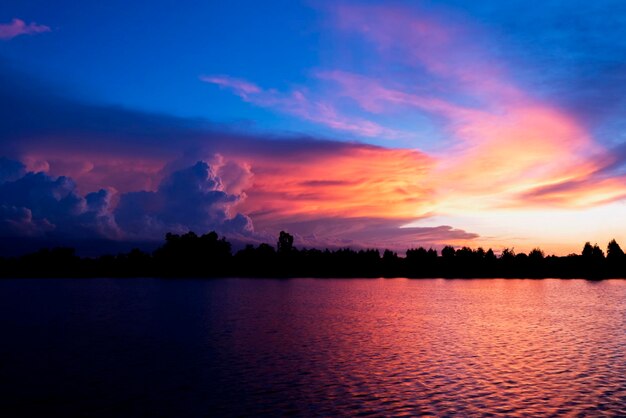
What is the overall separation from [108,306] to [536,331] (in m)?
87.3

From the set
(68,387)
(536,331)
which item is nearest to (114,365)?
(68,387)

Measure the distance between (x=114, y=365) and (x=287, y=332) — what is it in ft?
92.7

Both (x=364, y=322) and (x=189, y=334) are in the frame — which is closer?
(x=189, y=334)

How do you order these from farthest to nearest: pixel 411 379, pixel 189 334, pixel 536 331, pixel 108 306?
pixel 108 306, pixel 536 331, pixel 189 334, pixel 411 379

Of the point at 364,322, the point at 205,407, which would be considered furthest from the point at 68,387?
the point at 364,322

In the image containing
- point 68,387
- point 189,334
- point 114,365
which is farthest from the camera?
point 189,334

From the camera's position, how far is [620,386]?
39781 mm

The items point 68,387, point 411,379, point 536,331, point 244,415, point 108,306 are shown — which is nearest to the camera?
point 244,415

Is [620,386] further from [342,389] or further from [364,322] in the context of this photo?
[364,322]

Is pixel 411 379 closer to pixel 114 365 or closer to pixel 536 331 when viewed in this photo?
pixel 114 365

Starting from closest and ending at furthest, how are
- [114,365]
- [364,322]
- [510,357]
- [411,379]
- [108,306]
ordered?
[411,379], [114,365], [510,357], [364,322], [108,306]

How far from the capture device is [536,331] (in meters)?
74.1

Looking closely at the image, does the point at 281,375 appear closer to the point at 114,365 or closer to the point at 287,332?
the point at 114,365

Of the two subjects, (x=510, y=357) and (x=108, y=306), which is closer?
(x=510, y=357)
